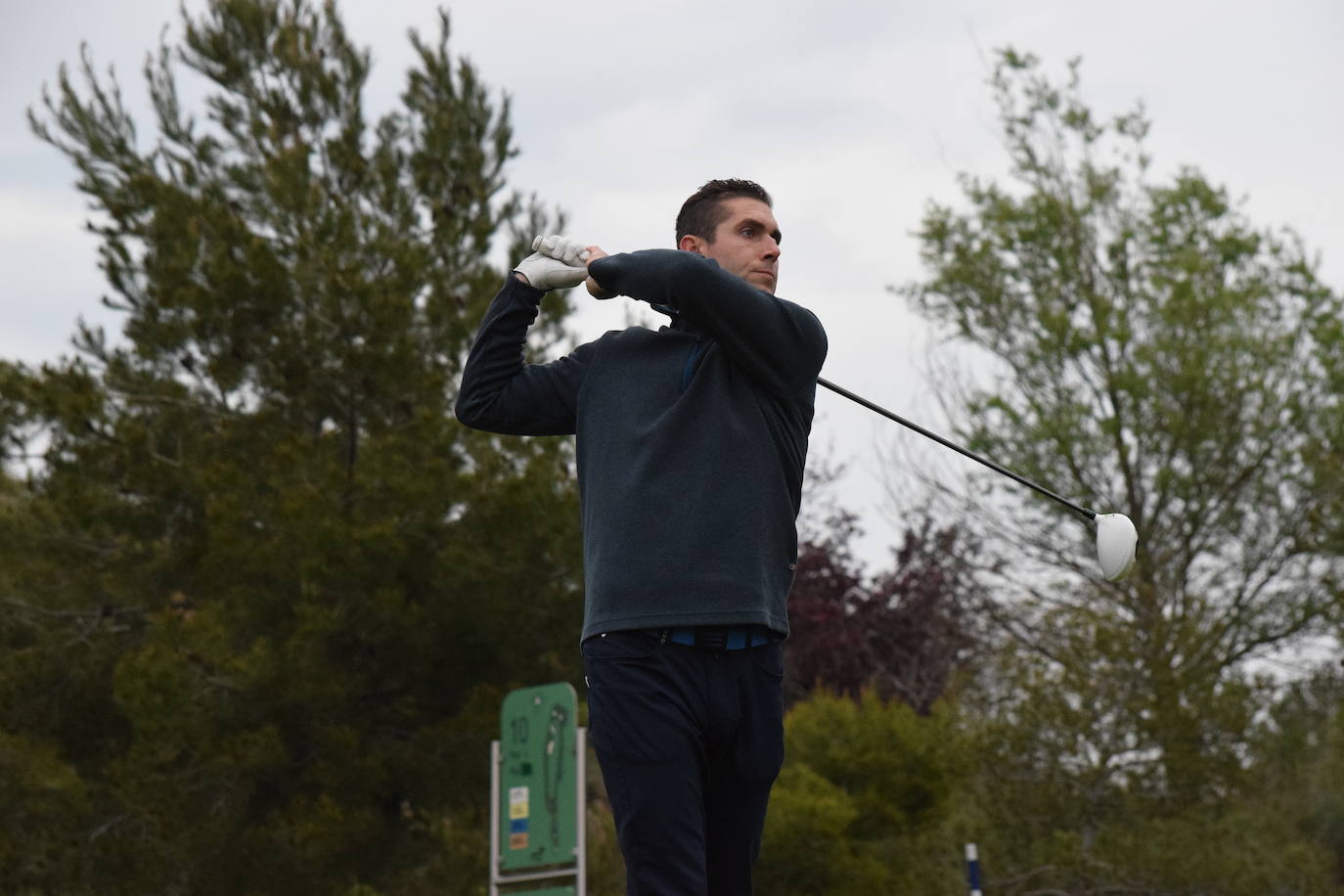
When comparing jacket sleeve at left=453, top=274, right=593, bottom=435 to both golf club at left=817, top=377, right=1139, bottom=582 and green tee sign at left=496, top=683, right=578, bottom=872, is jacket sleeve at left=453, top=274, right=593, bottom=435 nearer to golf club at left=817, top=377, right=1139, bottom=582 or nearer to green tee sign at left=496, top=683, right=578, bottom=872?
golf club at left=817, top=377, right=1139, bottom=582

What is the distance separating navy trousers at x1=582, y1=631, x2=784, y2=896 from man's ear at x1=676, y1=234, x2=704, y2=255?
2.16 ft

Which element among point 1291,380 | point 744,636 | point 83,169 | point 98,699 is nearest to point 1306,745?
point 1291,380

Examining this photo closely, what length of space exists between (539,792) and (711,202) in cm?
606

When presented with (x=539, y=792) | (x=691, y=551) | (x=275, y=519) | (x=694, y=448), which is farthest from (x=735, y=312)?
(x=275, y=519)

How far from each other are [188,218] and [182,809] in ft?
12.7

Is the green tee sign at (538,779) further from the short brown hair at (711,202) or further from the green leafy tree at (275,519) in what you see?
the short brown hair at (711,202)

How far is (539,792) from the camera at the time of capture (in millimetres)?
8062

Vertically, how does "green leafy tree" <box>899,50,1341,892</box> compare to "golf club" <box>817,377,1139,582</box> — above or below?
above

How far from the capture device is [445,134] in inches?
452

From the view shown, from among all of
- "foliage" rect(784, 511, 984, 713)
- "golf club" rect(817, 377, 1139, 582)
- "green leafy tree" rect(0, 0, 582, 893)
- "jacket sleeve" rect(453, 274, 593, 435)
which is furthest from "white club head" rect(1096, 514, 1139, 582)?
"foliage" rect(784, 511, 984, 713)

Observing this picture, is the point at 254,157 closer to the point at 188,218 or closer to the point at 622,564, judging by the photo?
the point at 188,218

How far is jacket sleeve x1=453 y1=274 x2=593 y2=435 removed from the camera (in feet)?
7.97

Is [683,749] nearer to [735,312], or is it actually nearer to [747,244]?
[735,312]

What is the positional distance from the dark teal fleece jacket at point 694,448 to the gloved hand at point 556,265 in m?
0.10
